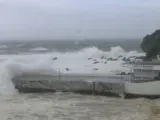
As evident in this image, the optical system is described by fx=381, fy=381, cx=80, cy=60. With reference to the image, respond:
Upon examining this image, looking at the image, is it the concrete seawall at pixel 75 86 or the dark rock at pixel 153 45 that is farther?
the dark rock at pixel 153 45

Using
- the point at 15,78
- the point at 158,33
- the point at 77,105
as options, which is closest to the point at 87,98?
the point at 77,105

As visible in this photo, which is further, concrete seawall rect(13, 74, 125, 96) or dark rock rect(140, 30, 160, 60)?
dark rock rect(140, 30, 160, 60)

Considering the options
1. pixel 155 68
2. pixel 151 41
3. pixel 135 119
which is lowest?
pixel 135 119

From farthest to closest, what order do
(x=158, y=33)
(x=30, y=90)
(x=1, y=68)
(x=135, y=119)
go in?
1. (x=158, y=33)
2. (x=1, y=68)
3. (x=30, y=90)
4. (x=135, y=119)

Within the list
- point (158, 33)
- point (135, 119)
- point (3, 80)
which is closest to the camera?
point (135, 119)

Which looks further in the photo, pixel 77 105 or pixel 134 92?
pixel 134 92

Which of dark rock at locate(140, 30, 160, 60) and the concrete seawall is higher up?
dark rock at locate(140, 30, 160, 60)

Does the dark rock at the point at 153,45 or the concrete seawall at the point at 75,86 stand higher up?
the dark rock at the point at 153,45

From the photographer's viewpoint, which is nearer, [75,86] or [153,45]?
[75,86]

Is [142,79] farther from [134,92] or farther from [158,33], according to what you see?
[158,33]

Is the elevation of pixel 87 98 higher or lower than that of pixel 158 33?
lower

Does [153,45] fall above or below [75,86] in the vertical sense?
above
